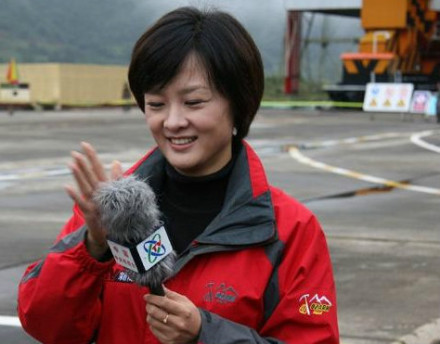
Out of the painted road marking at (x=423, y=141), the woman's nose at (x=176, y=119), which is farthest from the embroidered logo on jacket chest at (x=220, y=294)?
the painted road marking at (x=423, y=141)

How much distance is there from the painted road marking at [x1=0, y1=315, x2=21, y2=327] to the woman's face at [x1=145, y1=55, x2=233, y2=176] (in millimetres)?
3558

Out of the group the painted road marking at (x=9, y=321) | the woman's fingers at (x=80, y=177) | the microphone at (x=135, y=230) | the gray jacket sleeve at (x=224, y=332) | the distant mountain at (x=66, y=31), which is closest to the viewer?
the microphone at (x=135, y=230)

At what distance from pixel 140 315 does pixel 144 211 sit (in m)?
0.55

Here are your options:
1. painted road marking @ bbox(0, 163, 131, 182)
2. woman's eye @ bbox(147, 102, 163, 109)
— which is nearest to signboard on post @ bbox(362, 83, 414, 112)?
painted road marking @ bbox(0, 163, 131, 182)

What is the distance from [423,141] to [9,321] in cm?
1649

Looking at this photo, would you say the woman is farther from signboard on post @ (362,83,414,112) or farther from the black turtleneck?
signboard on post @ (362,83,414,112)

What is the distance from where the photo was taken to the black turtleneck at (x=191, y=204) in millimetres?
2500

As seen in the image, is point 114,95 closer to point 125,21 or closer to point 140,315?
point 140,315

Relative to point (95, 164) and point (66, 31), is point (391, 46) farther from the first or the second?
point (66, 31)

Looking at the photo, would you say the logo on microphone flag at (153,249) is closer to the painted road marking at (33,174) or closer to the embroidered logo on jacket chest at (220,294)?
the embroidered logo on jacket chest at (220,294)

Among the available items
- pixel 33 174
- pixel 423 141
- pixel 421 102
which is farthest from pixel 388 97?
pixel 33 174

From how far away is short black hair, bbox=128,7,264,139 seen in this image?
7.79ft

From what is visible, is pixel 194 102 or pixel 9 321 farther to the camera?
pixel 9 321

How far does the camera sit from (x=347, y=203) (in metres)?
11.3
